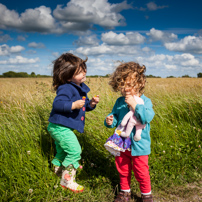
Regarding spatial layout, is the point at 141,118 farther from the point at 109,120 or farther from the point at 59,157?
the point at 59,157

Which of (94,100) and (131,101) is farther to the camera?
(94,100)

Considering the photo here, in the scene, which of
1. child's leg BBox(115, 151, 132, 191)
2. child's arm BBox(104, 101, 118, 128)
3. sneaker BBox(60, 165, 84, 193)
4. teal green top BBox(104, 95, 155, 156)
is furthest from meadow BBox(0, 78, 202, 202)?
child's arm BBox(104, 101, 118, 128)

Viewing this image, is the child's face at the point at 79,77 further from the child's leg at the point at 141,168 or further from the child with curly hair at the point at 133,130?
the child's leg at the point at 141,168

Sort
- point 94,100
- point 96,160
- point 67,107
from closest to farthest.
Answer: point 67,107 < point 94,100 < point 96,160

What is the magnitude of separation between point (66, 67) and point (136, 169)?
146 cm

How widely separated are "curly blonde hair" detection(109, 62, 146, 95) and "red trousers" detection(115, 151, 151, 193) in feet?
2.56

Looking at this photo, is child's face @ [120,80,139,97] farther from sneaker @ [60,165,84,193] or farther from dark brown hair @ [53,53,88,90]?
sneaker @ [60,165,84,193]

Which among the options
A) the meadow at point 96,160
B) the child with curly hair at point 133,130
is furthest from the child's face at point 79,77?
the meadow at point 96,160

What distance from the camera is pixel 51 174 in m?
2.49

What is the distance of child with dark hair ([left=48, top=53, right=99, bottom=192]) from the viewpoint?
2217 mm

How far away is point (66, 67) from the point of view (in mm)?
2381

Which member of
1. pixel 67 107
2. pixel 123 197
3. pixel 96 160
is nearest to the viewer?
pixel 67 107

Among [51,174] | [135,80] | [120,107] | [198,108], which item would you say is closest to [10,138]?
[51,174]

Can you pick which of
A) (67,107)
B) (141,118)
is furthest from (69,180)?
(141,118)
